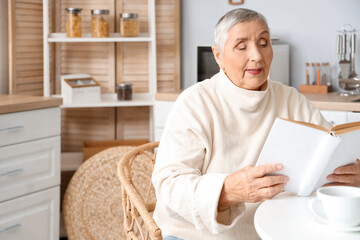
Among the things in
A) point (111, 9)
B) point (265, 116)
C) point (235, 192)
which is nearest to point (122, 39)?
point (111, 9)

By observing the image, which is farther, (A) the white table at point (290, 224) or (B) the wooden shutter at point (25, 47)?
(B) the wooden shutter at point (25, 47)

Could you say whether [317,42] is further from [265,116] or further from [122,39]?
[265,116]

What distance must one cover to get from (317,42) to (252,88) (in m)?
1.66

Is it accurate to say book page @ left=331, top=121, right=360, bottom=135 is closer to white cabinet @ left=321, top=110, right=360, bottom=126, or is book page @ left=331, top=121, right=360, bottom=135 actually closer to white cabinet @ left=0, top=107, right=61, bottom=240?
white cabinet @ left=321, top=110, right=360, bottom=126

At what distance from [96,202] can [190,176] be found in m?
1.56

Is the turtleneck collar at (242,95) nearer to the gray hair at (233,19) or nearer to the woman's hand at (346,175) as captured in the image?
the gray hair at (233,19)

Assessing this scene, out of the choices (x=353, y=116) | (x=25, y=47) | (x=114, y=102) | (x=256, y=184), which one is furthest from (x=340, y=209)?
(x=25, y=47)

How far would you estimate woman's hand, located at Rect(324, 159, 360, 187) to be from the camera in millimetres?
1339

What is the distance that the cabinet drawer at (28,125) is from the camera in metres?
2.32

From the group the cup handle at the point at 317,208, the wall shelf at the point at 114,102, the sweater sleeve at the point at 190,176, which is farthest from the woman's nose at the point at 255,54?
the wall shelf at the point at 114,102

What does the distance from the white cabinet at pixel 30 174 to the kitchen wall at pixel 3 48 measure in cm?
59

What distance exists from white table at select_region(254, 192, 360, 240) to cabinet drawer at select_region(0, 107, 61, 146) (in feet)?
4.59

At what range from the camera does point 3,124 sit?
2.30 meters

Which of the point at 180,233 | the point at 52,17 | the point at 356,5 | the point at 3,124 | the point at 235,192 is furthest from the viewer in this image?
the point at 52,17
